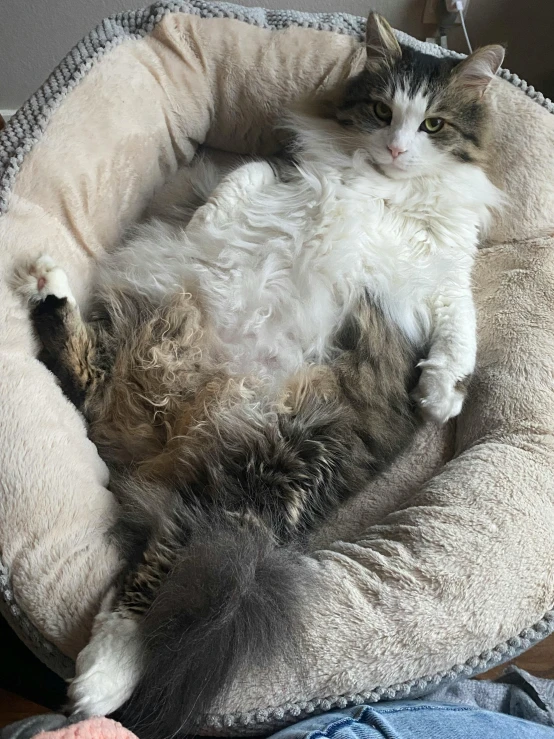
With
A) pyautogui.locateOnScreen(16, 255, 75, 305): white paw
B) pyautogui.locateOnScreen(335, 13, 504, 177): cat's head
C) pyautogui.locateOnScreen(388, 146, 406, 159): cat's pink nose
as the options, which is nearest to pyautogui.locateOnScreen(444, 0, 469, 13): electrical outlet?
A: pyautogui.locateOnScreen(335, 13, 504, 177): cat's head

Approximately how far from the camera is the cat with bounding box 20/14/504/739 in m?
1.07

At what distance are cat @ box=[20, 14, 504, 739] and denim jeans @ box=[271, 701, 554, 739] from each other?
123 mm

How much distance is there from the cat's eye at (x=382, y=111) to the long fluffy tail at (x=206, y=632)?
1121 millimetres

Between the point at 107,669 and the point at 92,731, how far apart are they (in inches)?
3.9

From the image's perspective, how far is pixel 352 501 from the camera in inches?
54.0

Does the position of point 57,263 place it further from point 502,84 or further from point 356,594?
point 502,84

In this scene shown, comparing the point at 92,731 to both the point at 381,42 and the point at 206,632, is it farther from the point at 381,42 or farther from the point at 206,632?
the point at 381,42

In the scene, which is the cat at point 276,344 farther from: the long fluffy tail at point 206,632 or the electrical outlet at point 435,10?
the electrical outlet at point 435,10

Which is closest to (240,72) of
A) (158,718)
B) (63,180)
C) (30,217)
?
(63,180)

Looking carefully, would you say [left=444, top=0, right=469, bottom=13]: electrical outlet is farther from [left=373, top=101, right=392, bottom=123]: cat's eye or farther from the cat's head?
[left=373, top=101, right=392, bottom=123]: cat's eye

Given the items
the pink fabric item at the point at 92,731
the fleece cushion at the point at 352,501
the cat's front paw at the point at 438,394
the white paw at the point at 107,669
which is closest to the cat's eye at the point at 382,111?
the fleece cushion at the point at 352,501

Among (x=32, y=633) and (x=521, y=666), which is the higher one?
(x=32, y=633)

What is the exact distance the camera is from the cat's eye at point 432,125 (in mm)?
1473

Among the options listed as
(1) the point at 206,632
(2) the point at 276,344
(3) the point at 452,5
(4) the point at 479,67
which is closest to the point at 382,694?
(1) the point at 206,632
